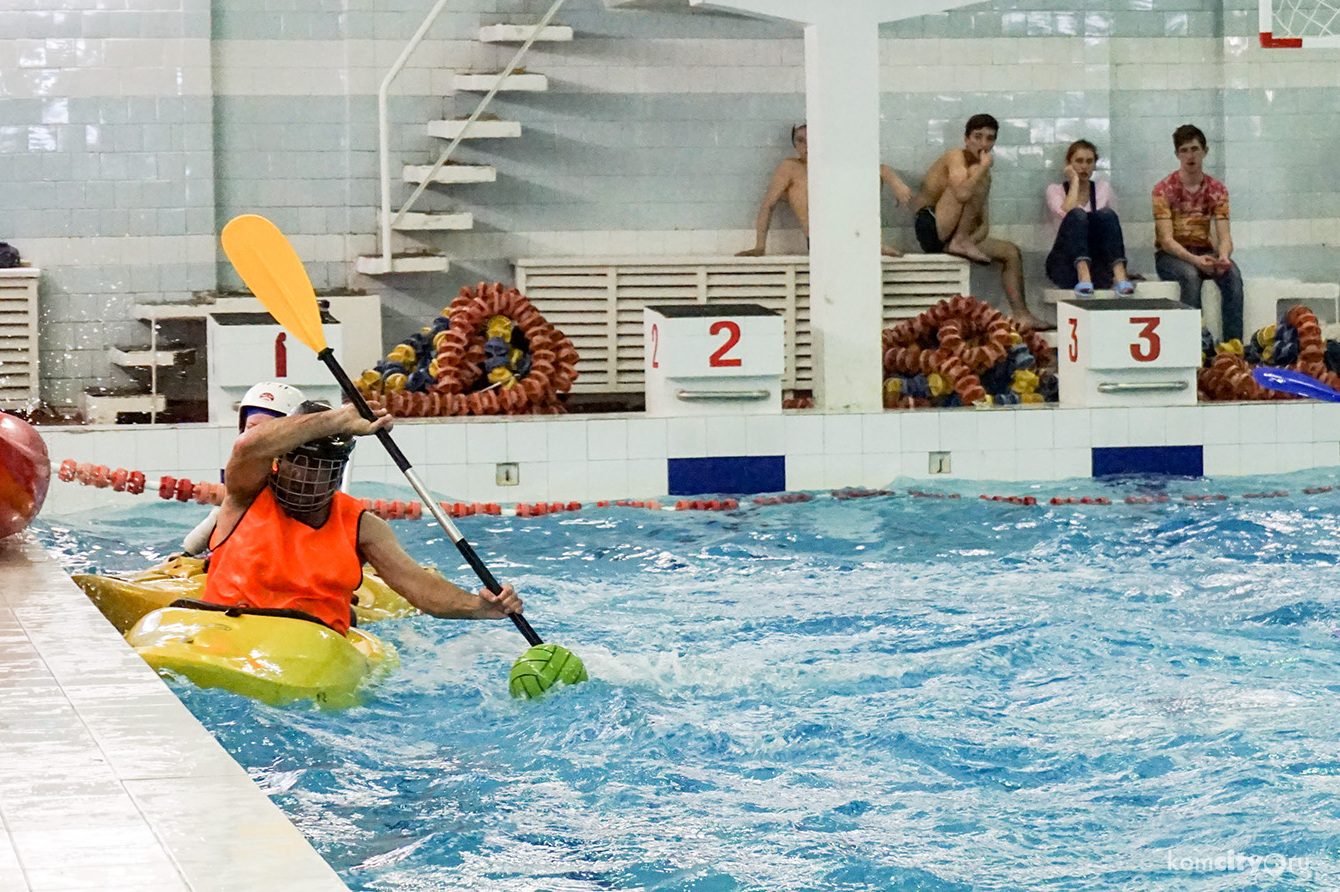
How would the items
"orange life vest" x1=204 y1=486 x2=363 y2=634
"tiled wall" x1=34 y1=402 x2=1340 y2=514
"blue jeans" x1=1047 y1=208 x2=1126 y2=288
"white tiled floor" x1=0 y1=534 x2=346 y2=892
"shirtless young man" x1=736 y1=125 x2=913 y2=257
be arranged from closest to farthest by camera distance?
"white tiled floor" x1=0 y1=534 x2=346 y2=892, "orange life vest" x1=204 y1=486 x2=363 y2=634, "tiled wall" x1=34 y1=402 x2=1340 y2=514, "shirtless young man" x1=736 y1=125 x2=913 y2=257, "blue jeans" x1=1047 y1=208 x2=1126 y2=288

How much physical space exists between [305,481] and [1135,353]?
262 inches

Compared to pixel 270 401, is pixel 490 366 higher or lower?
higher

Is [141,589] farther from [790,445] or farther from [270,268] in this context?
[790,445]

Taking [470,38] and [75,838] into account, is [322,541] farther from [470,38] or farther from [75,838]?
[470,38]

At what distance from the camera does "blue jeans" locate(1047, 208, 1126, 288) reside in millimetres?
12703

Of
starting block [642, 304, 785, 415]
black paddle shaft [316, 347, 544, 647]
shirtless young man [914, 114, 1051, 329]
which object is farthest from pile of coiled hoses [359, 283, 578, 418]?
black paddle shaft [316, 347, 544, 647]

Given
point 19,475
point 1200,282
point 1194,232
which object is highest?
point 1194,232

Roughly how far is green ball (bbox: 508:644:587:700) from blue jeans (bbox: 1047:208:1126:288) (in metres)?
7.91

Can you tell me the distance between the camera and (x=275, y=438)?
507 cm

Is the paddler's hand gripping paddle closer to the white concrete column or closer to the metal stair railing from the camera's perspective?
the white concrete column

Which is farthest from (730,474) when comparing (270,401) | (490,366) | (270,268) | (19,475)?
(270,401)

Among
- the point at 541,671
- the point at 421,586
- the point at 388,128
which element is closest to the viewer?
the point at 421,586

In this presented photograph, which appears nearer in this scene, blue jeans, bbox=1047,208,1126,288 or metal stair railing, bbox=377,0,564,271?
metal stair railing, bbox=377,0,564,271

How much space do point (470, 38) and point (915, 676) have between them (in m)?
7.75
